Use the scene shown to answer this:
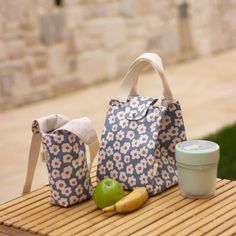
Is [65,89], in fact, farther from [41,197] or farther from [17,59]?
[41,197]

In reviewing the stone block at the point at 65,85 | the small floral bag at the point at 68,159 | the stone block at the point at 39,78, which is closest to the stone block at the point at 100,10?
the stone block at the point at 65,85

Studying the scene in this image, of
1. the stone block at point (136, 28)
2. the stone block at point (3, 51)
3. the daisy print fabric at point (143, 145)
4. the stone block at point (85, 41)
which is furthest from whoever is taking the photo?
the stone block at point (136, 28)

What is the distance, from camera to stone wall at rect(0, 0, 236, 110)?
5152 millimetres

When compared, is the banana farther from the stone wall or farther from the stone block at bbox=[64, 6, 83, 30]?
the stone block at bbox=[64, 6, 83, 30]

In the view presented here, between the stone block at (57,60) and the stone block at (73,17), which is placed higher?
the stone block at (73,17)

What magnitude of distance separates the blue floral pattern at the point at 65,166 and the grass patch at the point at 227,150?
4.58 feet

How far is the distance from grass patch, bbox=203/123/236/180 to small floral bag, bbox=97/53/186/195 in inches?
49.8

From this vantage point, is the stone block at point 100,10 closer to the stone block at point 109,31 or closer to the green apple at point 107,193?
the stone block at point 109,31

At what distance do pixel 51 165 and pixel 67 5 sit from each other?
3.99 m

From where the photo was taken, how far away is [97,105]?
16.7 feet

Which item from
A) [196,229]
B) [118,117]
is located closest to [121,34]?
[118,117]

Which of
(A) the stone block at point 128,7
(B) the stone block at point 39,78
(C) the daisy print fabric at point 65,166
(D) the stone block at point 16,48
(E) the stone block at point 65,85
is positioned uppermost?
(C) the daisy print fabric at point 65,166

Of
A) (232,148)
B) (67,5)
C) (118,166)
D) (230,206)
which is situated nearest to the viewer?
(230,206)

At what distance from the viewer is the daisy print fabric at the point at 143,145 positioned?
1.76 meters
